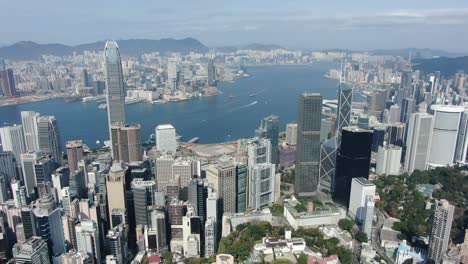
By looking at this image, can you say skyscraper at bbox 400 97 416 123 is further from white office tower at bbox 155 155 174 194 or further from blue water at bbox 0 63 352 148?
white office tower at bbox 155 155 174 194

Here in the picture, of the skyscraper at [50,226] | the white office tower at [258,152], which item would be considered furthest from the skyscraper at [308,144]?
the skyscraper at [50,226]

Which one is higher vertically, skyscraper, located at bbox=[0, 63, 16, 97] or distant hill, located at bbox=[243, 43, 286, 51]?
distant hill, located at bbox=[243, 43, 286, 51]

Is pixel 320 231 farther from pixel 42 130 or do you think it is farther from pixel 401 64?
pixel 401 64

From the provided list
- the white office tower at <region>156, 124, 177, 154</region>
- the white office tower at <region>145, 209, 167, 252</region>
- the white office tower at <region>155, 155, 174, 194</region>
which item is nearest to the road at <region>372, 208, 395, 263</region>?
the white office tower at <region>145, 209, 167, 252</region>

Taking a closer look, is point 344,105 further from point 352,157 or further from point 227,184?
point 227,184

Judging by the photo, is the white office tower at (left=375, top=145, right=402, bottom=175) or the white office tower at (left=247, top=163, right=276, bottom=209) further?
the white office tower at (left=375, top=145, right=402, bottom=175)

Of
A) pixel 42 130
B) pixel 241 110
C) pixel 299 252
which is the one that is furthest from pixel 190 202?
pixel 241 110
